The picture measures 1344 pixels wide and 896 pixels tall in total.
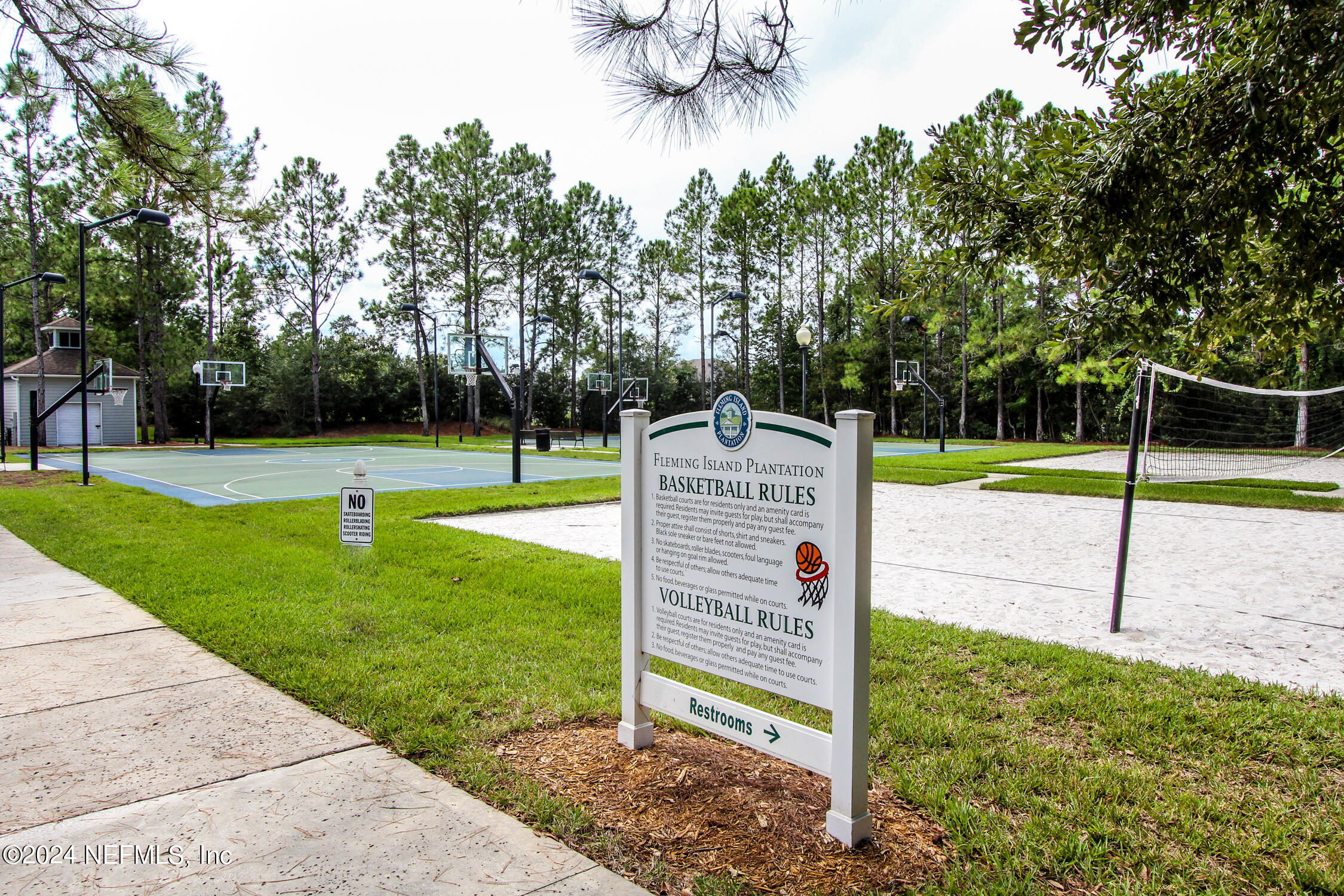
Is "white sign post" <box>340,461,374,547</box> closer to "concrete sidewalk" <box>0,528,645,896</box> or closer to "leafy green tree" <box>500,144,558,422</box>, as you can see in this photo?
"concrete sidewalk" <box>0,528,645,896</box>

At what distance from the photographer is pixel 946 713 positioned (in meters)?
3.79

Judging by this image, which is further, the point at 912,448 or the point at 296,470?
the point at 912,448

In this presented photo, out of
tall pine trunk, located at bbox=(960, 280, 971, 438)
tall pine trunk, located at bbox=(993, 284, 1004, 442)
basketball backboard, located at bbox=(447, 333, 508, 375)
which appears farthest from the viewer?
tall pine trunk, located at bbox=(960, 280, 971, 438)

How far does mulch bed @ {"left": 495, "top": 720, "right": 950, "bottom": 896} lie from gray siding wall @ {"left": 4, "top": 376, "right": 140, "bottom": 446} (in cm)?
4072

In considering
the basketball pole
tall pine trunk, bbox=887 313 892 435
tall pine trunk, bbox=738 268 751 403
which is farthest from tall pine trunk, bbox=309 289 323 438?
the basketball pole

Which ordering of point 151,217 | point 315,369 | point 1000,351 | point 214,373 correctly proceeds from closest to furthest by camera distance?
point 151,217 < point 214,373 < point 1000,351 < point 315,369

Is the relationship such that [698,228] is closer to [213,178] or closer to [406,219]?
[406,219]

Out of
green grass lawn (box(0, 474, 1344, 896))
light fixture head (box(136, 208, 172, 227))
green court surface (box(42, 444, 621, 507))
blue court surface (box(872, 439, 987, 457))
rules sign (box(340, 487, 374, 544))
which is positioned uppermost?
light fixture head (box(136, 208, 172, 227))

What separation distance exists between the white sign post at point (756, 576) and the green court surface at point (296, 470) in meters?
7.50

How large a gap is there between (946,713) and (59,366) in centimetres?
4496

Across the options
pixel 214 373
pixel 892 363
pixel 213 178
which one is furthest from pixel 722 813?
pixel 892 363

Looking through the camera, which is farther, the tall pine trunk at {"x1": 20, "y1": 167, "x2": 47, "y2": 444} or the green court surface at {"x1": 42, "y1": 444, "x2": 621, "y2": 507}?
the tall pine trunk at {"x1": 20, "y1": 167, "x2": 47, "y2": 444}

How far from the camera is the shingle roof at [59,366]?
35.8 meters
